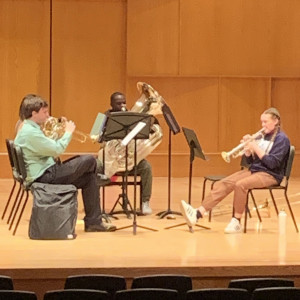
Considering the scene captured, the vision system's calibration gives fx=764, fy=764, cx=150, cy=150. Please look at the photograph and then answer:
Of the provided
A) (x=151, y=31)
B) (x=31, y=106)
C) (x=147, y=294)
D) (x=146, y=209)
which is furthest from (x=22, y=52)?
(x=147, y=294)

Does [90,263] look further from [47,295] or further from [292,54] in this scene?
[292,54]

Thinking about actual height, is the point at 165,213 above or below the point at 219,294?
below

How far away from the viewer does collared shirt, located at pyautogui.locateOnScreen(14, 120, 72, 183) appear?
633cm

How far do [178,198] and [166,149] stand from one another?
196cm

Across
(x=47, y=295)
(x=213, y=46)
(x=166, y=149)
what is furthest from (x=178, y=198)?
(x=47, y=295)

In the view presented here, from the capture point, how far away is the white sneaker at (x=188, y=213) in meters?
6.74

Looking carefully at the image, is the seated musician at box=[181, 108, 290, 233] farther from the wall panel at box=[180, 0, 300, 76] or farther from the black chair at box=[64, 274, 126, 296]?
the wall panel at box=[180, 0, 300, 76]

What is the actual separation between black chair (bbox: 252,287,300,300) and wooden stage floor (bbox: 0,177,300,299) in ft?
4.37

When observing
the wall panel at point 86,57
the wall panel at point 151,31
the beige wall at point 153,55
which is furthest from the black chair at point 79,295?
the wall panel at point 151,31

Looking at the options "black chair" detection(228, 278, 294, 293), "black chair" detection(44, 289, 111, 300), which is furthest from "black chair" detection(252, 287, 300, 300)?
"black chair" detection(44, 289, 111, 300)

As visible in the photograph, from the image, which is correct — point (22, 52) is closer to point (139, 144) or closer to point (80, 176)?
point (139, 144)

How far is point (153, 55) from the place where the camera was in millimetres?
10453

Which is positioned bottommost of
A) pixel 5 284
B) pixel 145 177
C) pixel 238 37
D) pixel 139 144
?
pixel 5 284

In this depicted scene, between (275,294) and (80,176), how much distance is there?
275 cm
